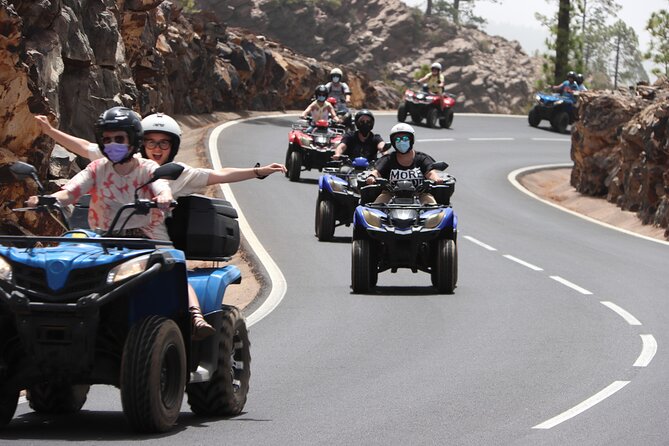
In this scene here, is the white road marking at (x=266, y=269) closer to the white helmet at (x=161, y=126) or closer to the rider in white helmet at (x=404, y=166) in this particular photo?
the rider in white helmet at (x=404, y=166)

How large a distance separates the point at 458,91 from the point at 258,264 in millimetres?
58571

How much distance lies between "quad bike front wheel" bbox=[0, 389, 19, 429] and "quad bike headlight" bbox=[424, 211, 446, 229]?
944cm

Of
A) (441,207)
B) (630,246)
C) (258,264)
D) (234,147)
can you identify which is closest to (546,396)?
(441,207)

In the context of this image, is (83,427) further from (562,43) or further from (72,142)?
(562,43)

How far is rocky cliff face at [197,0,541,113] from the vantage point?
79.2m

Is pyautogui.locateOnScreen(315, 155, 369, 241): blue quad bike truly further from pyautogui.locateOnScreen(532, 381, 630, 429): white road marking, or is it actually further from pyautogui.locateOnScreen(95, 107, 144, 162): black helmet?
pyautogui.locateOnScreen(95, 107, 144, 162): black helmet

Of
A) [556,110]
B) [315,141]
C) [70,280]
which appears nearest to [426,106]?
[556,110]

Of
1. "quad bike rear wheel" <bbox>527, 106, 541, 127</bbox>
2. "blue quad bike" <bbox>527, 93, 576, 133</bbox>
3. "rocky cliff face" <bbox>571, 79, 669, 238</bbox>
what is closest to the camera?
"rocky cliff face" <bbox>571, 79, 669, 238</bbox>

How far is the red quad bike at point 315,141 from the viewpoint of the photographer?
102 feet

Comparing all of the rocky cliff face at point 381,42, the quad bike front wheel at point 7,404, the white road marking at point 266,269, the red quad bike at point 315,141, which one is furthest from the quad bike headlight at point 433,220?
the rocky cliff face at point 381,42

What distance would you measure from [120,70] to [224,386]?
22899 mm

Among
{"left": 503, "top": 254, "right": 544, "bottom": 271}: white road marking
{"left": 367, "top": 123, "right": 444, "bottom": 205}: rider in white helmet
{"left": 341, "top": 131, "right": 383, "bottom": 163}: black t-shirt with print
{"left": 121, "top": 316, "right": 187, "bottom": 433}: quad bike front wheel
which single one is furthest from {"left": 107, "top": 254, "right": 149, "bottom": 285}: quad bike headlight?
{"left": 341, "top": 131, "right": 383, "bottom": 163}: black t-shirt with print

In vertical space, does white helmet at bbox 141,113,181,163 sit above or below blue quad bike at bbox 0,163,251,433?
above

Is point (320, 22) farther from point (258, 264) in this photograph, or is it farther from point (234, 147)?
point (258, 264)
